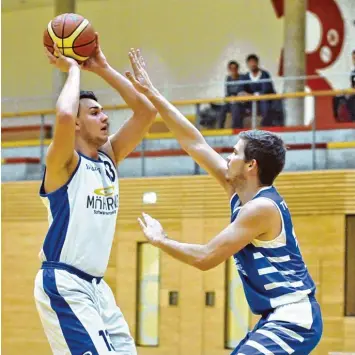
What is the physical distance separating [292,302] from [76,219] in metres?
1.30

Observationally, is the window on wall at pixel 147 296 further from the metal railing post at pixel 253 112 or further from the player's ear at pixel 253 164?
the player's ear at pixel 253 164

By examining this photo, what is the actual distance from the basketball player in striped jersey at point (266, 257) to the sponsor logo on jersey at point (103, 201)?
575 millimetres

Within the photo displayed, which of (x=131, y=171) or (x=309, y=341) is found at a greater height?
(x=131, y=171)

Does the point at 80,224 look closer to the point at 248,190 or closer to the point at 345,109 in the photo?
the point at 248,190

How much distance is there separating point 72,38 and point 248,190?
5.17 feet

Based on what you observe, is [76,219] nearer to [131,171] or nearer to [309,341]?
[309,341]

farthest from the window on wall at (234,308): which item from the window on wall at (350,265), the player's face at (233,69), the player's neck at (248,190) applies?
the player's neck at (248,190)

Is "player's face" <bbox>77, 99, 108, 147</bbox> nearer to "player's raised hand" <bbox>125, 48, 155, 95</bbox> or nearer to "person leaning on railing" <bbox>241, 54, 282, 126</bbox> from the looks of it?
"player's raised hand" <bbox>125, 48, 155, 95</bbox>

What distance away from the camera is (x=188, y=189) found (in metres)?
12.7

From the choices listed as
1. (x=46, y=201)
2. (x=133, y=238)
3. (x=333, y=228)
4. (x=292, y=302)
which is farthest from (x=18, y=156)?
(x=292, y=302)

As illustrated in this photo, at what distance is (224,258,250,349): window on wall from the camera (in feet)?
39.7

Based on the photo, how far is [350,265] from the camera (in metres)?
11.5

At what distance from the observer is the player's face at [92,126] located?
5.43 m

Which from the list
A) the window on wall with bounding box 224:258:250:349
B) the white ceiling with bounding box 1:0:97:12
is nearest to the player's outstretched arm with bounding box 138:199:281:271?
the window on wall with bounding box 224:258:250:349
